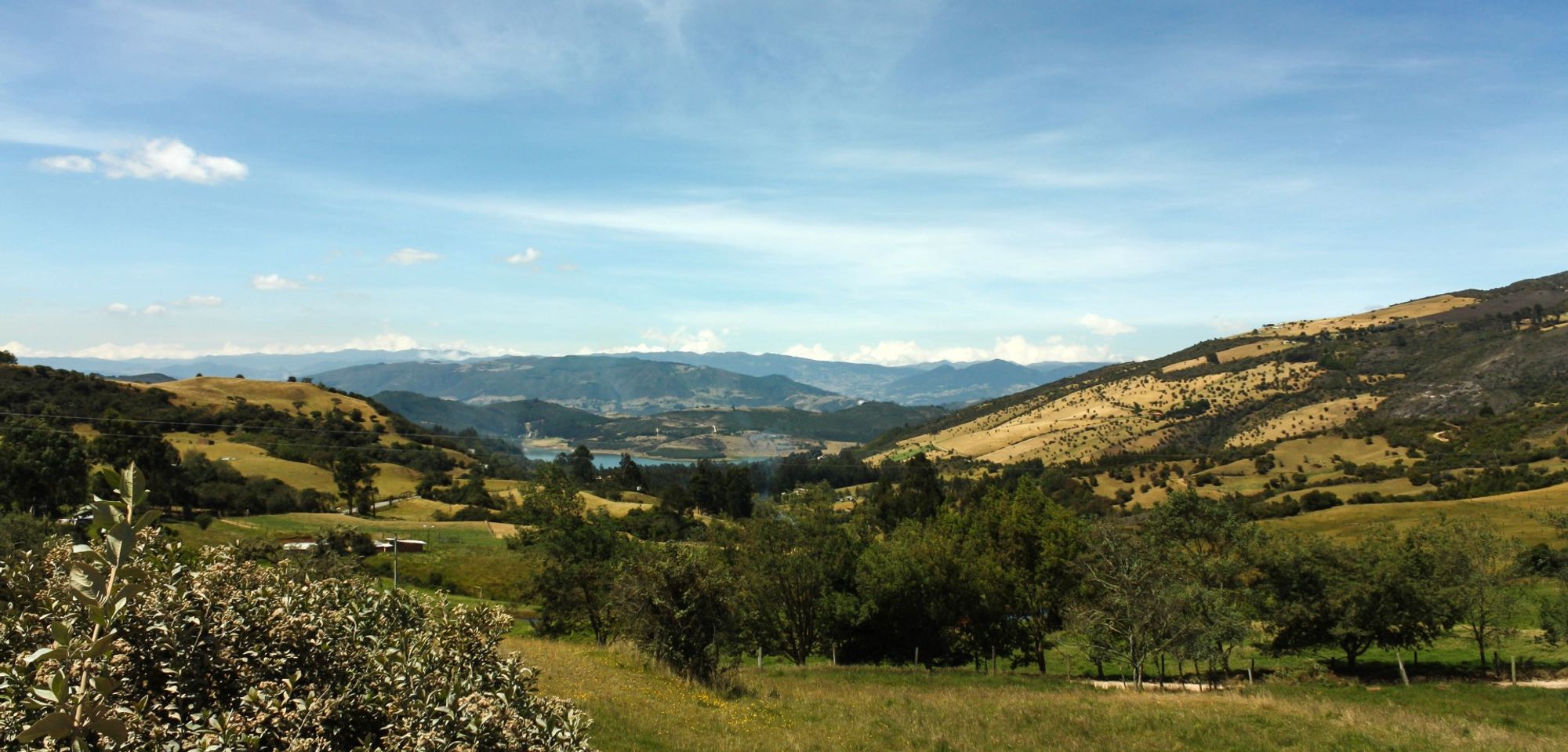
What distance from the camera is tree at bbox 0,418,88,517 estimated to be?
229 feet

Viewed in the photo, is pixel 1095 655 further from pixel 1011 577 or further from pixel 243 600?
pixel 243 600

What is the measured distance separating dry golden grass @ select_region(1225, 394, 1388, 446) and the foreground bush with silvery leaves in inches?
7750

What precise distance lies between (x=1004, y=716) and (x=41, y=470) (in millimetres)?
90085

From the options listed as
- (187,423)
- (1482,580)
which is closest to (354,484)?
(187,423)

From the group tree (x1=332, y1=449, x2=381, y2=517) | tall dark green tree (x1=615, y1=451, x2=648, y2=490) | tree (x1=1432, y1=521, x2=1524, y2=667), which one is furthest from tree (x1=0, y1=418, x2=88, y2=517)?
tree (x1=1432, y1=521, x2=1524, y2=667)

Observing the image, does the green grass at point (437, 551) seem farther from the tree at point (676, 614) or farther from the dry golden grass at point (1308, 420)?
the dry golden grass at point (1308, 420)

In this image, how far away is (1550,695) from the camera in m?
33.8

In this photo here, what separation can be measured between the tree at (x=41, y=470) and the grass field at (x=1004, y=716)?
70.7 meters

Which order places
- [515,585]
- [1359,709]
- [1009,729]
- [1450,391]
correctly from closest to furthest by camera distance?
[1009,729], [1359,709], [515,585], [1450,391]

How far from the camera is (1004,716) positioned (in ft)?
87.1

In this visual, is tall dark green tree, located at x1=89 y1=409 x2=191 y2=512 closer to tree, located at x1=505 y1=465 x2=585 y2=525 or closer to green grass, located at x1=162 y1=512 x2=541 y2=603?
green grass, located at x1=162 y1=512 x2=541 y2=603

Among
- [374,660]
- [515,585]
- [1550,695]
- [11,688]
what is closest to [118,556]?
[11,688]

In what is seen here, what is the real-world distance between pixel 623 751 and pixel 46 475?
86.7m

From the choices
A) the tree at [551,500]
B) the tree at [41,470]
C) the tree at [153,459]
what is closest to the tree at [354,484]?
the tree at [153,459]
